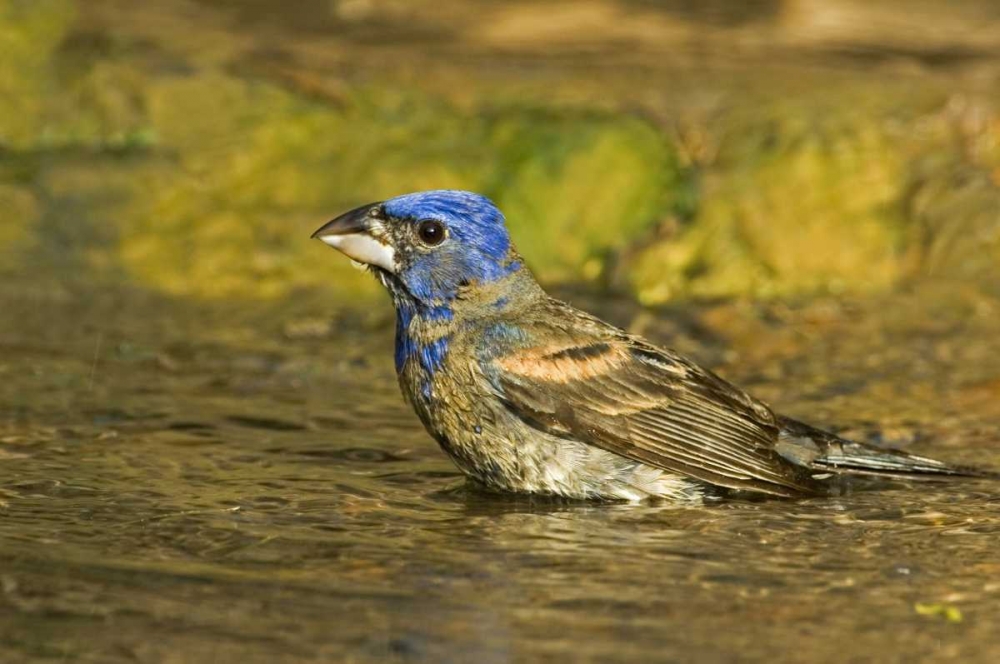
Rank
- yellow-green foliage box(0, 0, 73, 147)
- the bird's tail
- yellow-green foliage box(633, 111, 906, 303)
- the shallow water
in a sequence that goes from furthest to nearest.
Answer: yellow-green foliage box(0, 0, 73, 147) → yellow-green foliage box(633, 111, 906, 303) → the bird's tail → the shallow water

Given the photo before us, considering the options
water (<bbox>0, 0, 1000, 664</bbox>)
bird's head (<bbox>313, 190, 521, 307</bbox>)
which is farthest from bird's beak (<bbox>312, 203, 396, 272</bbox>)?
water (<bbox>0, 0, 1000, 664</bbox>)

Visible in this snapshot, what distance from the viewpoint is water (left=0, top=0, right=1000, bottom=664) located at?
401 cm

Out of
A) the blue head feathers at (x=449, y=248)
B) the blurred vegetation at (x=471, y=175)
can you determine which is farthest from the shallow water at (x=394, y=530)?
the blurred vegetation at (x=471, y=175)

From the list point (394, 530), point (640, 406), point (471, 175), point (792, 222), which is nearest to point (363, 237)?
point (640, 406)

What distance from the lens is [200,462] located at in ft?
18.5

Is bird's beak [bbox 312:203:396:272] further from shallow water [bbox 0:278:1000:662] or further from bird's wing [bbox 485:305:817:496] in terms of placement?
shallow water [bbox 0:278:1000:662]

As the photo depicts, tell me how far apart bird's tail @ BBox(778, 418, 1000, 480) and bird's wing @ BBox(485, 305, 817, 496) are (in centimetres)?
7

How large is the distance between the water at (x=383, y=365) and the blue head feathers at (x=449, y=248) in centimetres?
62

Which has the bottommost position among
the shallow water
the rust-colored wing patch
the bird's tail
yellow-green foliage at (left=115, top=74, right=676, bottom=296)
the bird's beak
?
the shallow water

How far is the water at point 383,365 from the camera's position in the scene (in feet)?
13.2

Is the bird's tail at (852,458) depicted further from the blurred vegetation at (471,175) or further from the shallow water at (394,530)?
the blurred vegetation at (471,175)

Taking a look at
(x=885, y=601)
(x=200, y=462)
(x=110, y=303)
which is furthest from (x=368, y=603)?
(x=110, y=303)

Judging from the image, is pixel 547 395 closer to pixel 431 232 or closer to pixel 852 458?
pixel 431 232

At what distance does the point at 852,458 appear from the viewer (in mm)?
5605
